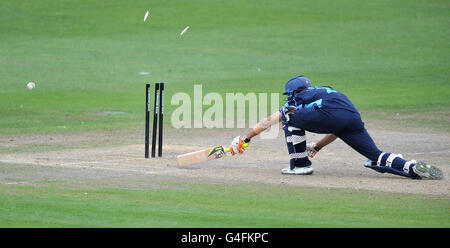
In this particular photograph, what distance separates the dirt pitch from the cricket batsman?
19 cm

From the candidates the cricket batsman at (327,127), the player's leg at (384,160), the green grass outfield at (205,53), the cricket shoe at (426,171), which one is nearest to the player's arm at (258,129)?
the cricket batsman at (327,127)

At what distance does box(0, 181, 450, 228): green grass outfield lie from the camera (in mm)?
9664

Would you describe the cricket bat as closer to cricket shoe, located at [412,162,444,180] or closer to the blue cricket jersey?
the blue cricket jersey

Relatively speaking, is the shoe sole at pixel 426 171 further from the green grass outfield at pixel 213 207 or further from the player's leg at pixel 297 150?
the player's leg at pixel 297 150

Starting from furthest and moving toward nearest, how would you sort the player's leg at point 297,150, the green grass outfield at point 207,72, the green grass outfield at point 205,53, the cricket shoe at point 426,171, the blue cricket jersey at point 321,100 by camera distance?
the green grass outfield at point 205,53
the player's leg at point 297,150
the blue cricket jersey at point 321,100
the cricket shoe at point 426,171
the green grass outfield at point 207,72

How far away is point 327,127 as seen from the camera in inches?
512

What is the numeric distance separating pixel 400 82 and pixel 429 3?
18922mm

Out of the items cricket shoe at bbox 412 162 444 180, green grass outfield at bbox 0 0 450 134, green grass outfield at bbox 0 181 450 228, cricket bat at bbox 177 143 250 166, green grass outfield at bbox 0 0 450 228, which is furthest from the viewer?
green grass outfield at bbox 0 0 450 134

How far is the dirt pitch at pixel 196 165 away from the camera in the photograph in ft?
41.7

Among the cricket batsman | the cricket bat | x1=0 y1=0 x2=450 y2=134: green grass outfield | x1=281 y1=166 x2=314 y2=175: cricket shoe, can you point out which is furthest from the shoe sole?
x1=0 y1=0 x2=450 y2=134: green grass outfield

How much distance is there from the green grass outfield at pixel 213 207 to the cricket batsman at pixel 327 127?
1.18m

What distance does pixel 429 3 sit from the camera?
46.0m

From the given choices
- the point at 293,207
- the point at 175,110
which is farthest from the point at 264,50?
the point at 293,207
